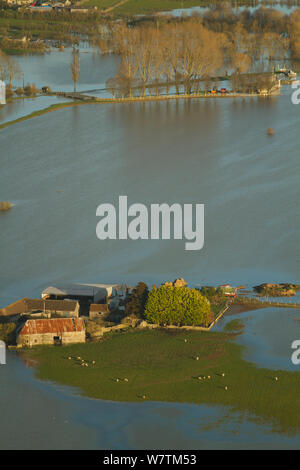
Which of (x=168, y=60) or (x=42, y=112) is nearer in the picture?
(x=42, y=112)

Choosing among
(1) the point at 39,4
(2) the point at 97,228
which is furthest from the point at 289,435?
(1) the point at 39,4

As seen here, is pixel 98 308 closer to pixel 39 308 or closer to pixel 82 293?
pixel 82 293

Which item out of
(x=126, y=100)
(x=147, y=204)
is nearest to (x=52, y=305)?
(x=147, y=204)

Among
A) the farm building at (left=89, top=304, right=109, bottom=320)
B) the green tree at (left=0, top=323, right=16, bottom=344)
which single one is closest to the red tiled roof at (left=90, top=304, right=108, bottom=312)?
the farm building at (left=89, top=304, right=109, bottom=320)

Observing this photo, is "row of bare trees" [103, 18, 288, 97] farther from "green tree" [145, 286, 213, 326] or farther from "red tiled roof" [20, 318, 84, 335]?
"red tiled roof" [20, 318, 84, 335]

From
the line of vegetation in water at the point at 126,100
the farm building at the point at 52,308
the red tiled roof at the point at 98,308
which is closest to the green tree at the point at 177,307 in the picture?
the red tiled roof at the point at 98,308
